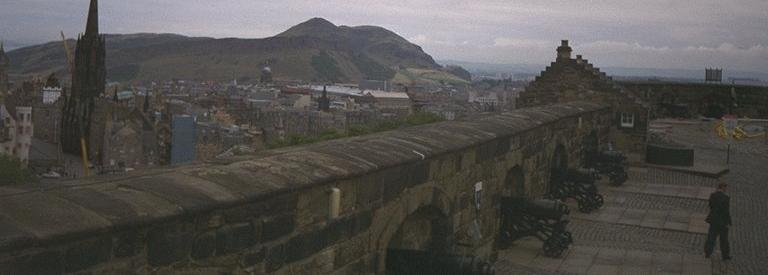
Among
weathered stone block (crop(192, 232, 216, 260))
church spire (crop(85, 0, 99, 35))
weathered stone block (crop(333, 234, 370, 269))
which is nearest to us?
weathered stone block (crop(192, 232, 216, 260))

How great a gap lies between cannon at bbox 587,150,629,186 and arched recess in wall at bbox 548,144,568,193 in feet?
6.40

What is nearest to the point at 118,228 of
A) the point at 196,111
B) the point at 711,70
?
the point at 711,70

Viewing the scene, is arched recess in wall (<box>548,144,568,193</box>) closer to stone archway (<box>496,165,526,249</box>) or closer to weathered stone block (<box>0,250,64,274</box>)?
stone archway (<box>496,165,526,249</box>)

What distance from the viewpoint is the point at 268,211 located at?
13.2 feet

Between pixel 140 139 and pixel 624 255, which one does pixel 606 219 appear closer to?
pixel 624 255

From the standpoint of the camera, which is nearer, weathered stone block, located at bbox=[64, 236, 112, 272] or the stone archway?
weathered stone block, located at bbox=[64, 236, 112, 272]

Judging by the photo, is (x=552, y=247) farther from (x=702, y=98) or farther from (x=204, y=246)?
(x=702, y=98)

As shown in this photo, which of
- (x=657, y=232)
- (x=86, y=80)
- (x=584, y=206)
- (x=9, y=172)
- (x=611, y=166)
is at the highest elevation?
(x=86, y=80)

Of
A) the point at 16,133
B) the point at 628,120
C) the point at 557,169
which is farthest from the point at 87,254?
the point at 16,133

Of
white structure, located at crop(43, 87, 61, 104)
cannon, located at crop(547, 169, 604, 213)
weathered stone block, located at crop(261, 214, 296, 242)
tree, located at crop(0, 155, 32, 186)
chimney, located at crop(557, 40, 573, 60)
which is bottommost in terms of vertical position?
tree, located at crop(0, 155, 32, 186)

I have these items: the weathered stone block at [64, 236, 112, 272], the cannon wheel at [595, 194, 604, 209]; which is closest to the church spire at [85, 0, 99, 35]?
the cannon wheel at [595, 194, 604, 209]

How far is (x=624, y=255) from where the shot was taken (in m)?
8.84

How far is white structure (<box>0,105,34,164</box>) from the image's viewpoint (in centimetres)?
7262

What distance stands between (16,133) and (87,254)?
81554mm
